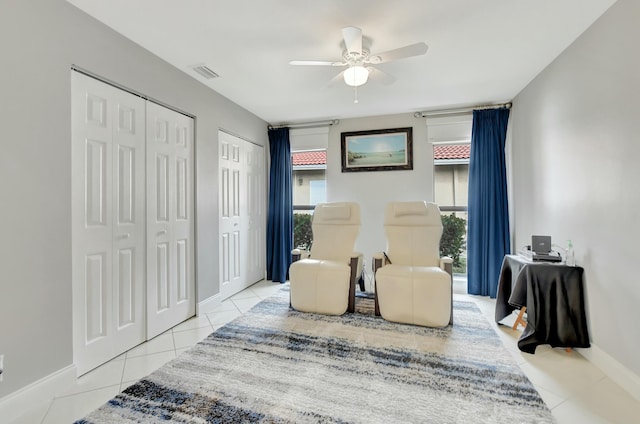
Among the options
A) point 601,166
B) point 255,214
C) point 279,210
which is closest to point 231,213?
point 255,214

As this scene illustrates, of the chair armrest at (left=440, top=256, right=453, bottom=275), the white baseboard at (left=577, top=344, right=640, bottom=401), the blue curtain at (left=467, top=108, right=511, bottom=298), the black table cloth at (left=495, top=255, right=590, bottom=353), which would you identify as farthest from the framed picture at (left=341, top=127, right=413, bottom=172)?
the white baseboard at (left=577, top=344, right=640, bottom=401)

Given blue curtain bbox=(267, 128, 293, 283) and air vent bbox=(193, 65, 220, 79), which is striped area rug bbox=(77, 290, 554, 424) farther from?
air vent bbox=(193, 65, 220, 79)

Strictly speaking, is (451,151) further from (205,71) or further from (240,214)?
(205,71)

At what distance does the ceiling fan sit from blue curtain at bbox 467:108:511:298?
1.92m

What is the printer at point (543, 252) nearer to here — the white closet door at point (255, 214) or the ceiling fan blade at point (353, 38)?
the ceiling fan blade at point (353, 38)

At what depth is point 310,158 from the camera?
4.62 m

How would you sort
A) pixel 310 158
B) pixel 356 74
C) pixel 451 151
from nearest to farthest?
pixel 356 74, pixel 451 151, pixel 310 158

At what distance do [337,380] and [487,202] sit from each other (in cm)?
291

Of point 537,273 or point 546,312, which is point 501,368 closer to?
point 546,312

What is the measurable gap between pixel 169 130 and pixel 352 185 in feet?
8.27

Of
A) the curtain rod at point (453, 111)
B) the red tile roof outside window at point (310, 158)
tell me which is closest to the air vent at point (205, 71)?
the red tile roof outside window at point (310, 158)

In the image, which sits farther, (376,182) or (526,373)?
(376,182)

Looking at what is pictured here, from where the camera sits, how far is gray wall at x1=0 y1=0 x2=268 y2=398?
1.54m

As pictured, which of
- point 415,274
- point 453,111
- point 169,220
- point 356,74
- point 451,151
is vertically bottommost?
point 415,274
